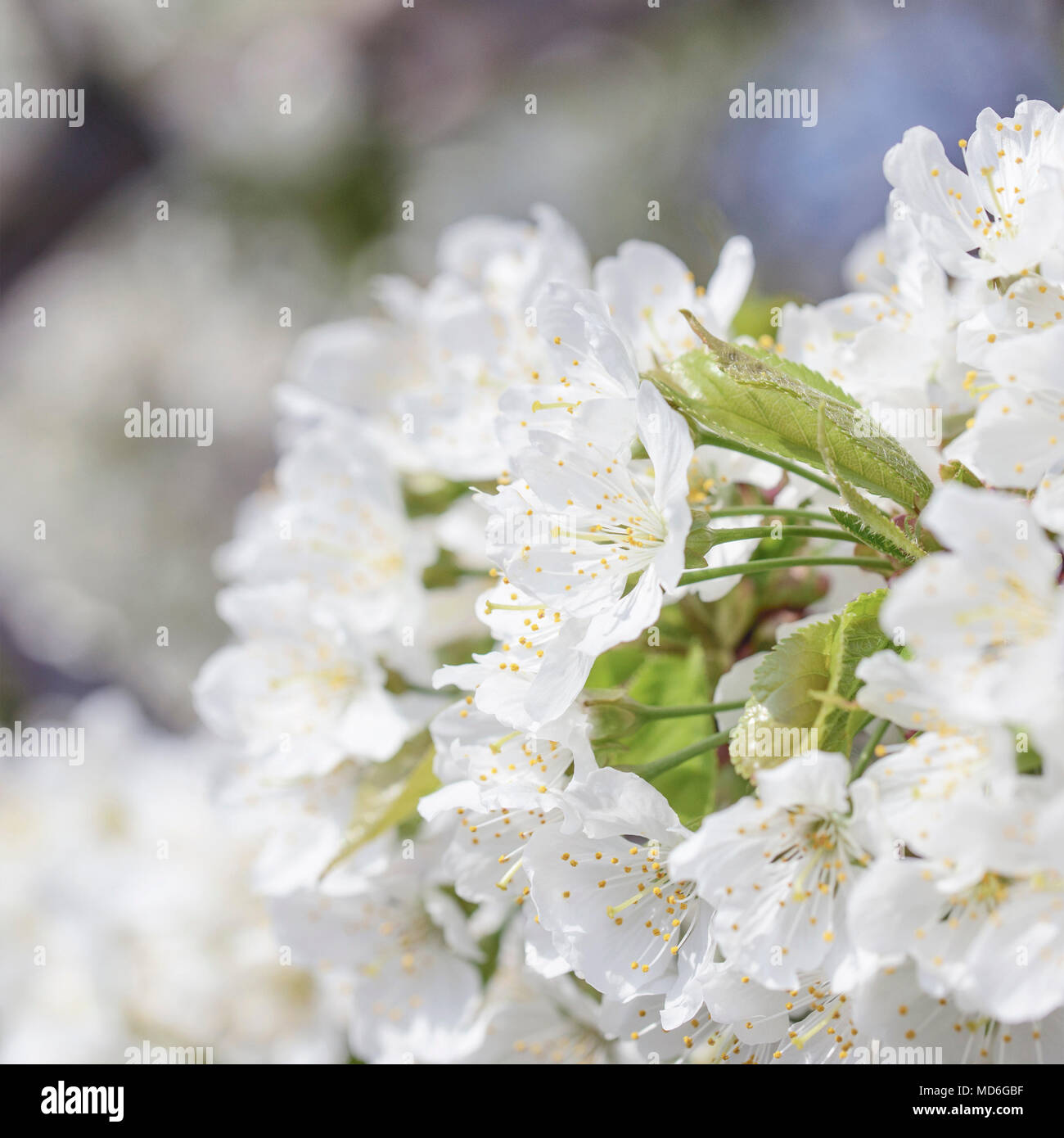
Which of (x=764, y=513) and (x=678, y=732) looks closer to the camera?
(x=764, y=513)

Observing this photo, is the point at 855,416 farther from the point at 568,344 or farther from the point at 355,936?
the point at 355,936

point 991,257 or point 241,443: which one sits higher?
point 241,443

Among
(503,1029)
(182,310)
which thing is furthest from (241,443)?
(503,1029)

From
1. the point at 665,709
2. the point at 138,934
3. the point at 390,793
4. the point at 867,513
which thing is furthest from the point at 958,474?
the point at 138,934

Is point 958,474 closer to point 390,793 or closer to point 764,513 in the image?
point 764,513

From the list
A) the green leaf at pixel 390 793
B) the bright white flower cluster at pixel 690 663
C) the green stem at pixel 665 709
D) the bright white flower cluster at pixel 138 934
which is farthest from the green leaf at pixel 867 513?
the bright white flower cluster at pixel 138 934

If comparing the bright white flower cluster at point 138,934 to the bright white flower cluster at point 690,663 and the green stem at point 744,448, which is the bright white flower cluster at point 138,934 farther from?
the green stem at point 744,448
